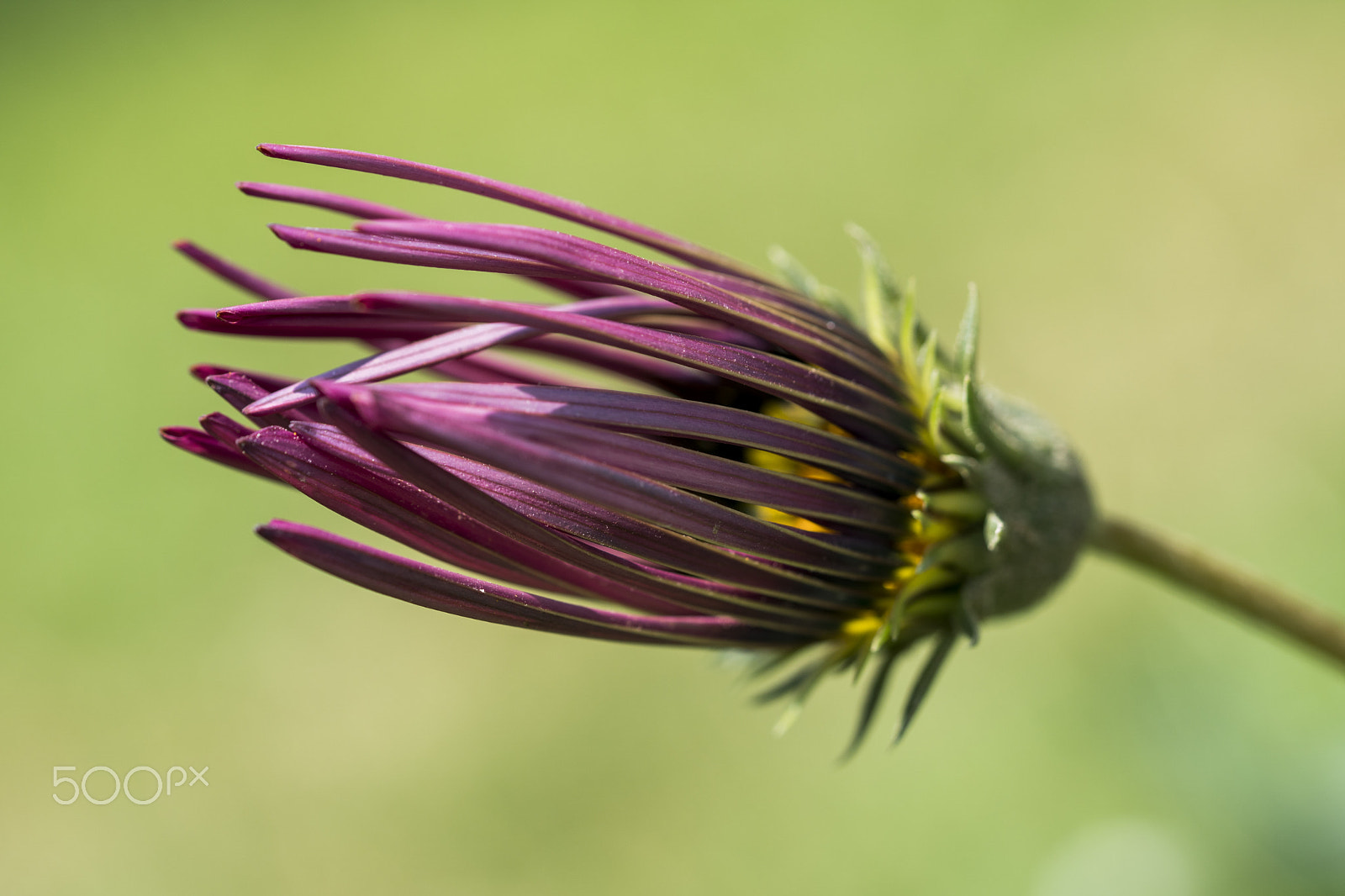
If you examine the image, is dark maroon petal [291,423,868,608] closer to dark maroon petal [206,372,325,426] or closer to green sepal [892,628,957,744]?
dark maroon petal [206,372,325,426]

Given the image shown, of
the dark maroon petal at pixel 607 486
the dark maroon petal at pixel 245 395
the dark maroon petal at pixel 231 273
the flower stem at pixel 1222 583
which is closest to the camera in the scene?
the dark maroon petal at pixel 607 486

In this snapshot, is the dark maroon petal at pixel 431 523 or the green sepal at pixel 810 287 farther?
the green sepal at pixel 810 287

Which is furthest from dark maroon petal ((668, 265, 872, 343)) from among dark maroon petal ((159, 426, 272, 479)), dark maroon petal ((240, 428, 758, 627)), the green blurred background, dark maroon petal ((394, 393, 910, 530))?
the green blurred background

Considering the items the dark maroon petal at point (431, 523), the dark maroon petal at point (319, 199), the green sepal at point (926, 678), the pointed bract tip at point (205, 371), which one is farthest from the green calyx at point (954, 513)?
the pointed bract tip at point (205, 371)

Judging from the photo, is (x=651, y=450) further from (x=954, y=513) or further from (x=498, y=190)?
(x=954, y=513)

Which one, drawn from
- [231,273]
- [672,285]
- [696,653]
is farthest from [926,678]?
[696,653]

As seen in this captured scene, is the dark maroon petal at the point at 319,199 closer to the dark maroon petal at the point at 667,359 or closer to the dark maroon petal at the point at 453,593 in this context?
the dark maroon petal at the point at 667,359

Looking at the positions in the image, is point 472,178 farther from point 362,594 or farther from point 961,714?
point 362,594
